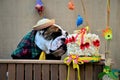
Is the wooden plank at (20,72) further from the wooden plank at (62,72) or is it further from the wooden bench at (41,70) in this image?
the wooden plank at (62,72)

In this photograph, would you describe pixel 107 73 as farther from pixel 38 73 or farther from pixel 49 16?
pixel 49 16

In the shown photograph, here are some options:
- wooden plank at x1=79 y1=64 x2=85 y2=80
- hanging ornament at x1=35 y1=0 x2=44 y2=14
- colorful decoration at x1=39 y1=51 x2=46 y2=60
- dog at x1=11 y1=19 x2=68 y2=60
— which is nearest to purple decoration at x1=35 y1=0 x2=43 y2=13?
hanging ornament at x1=35 y1=0 x2=44 y2=14

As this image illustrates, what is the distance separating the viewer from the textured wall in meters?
2.01

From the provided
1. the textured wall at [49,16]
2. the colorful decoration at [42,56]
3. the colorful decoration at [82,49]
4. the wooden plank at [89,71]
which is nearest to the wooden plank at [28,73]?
the colorful decoration at [42,56]

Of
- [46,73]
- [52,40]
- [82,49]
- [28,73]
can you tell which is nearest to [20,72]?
[28,73]

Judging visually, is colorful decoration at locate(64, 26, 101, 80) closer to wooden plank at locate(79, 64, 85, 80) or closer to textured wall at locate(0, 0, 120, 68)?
wooden plank at locate(79, 64, 85, 80)

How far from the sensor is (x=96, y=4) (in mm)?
2031

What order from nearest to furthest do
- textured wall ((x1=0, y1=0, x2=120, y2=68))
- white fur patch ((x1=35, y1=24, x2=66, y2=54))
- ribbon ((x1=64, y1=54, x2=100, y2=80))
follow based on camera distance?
ribbon ((x1=64, y1=54, x2=100, y2=80)) < white fur patch ((x1=35, y1=24, x2=66, y2=54)) < textured wall ((x1=0, y1=0, x2=120, y2=68))

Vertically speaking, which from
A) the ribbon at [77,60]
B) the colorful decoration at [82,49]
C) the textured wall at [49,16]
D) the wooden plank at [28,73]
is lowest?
the wooden plank at [28,73]

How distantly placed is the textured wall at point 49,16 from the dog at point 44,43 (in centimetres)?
42

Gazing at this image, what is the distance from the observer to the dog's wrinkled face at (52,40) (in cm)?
159

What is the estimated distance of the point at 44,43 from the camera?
1.61 meters

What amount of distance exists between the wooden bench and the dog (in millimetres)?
111

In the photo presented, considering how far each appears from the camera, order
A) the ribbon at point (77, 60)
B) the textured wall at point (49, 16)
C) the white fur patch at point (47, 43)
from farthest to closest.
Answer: the textured wall at point (49, 16) < the white fur patch at point (47, 43) < the ribbon at point (77, 60)
